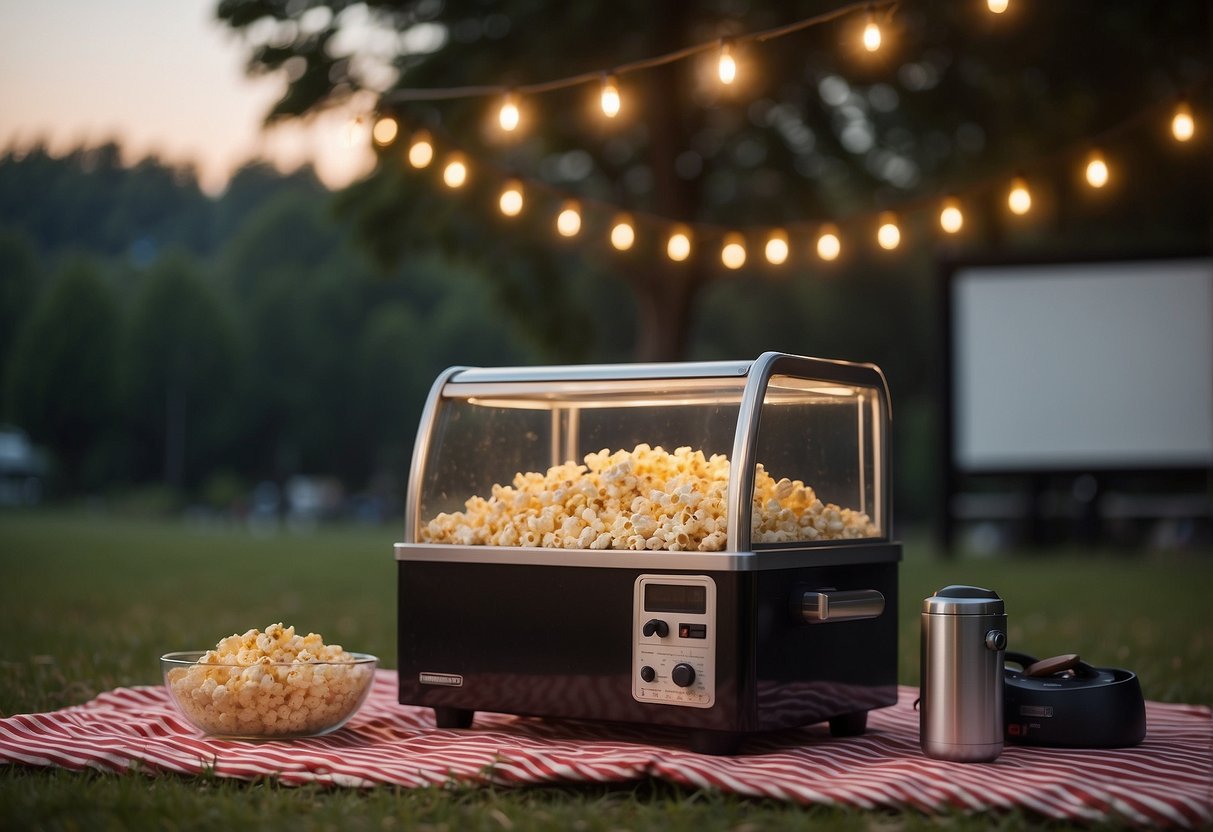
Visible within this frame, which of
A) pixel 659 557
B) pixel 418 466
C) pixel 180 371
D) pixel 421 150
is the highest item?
pixel 180 371

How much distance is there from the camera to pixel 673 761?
3.59 m

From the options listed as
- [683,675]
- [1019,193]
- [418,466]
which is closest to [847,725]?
[683,675]

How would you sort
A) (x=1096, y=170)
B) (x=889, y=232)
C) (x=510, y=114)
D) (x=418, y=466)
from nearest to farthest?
(x=418, y=466), (x=510, y=114), (x=1096, y=170), (x=889, y=232)

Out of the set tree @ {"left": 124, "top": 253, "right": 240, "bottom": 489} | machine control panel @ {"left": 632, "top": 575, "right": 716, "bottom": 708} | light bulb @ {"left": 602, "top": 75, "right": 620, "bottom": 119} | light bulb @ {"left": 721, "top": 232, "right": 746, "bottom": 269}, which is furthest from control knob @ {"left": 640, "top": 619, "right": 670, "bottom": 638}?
tree @ {"left": 124, "top": 253, "right": 240, "bottom": 489}

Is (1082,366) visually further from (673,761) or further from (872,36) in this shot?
(673,761)

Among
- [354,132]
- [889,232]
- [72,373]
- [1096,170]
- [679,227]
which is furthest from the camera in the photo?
[72,373]

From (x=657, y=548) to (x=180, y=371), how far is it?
36.0 metres

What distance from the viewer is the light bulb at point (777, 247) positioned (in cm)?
649

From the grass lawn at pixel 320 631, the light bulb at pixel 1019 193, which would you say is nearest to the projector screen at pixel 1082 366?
the grass lawn at pixel 320 631

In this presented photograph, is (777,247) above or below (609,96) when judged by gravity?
below

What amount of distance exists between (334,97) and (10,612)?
4.97m

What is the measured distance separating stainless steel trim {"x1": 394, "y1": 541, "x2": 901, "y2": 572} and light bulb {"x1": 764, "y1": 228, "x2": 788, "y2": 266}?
2185 millimetres

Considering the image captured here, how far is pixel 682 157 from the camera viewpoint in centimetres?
1396

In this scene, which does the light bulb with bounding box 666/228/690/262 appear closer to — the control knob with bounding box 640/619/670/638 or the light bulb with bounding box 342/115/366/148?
the light bulb with bounding box 342/115/366/148
